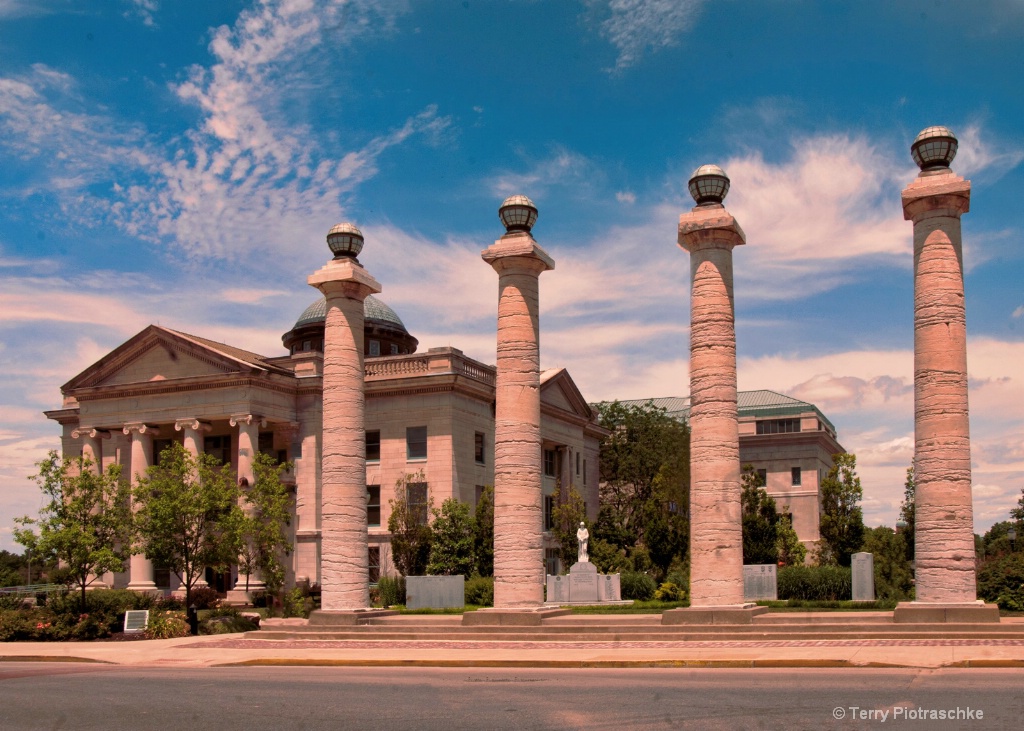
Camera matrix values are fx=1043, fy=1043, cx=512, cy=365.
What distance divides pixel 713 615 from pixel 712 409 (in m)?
4.79

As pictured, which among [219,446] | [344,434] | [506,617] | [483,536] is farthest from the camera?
[219,446]

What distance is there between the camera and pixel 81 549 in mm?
36438

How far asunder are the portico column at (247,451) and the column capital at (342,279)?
21.3m

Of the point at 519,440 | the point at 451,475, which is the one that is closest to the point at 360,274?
the point at 519,440

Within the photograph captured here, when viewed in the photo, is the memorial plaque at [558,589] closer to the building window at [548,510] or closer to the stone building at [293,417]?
the stone building at [293,417]

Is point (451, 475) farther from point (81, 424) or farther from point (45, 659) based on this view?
point (45, 659)

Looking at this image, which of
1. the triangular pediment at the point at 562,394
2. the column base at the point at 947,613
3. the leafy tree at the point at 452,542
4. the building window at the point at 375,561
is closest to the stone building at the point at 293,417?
the building window at the point at 375,561

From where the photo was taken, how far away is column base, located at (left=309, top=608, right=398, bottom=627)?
28031 millimetres

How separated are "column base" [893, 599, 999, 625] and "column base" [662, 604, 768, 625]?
3.17 metres

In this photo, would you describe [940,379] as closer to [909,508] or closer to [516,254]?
[516,254]

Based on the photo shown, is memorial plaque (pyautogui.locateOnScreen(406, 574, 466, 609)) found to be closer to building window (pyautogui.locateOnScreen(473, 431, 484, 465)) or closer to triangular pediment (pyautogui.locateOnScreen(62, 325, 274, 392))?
building window (pyautogui.locateOnScreen(473, 431, 484, 465))

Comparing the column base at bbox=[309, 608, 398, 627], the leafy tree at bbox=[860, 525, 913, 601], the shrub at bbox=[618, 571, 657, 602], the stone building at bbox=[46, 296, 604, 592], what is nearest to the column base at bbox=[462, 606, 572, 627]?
the column base at bbox=[309, 608, 398, 627]

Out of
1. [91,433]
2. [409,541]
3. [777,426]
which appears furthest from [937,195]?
[777,426]

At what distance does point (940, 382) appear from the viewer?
23.6 m
